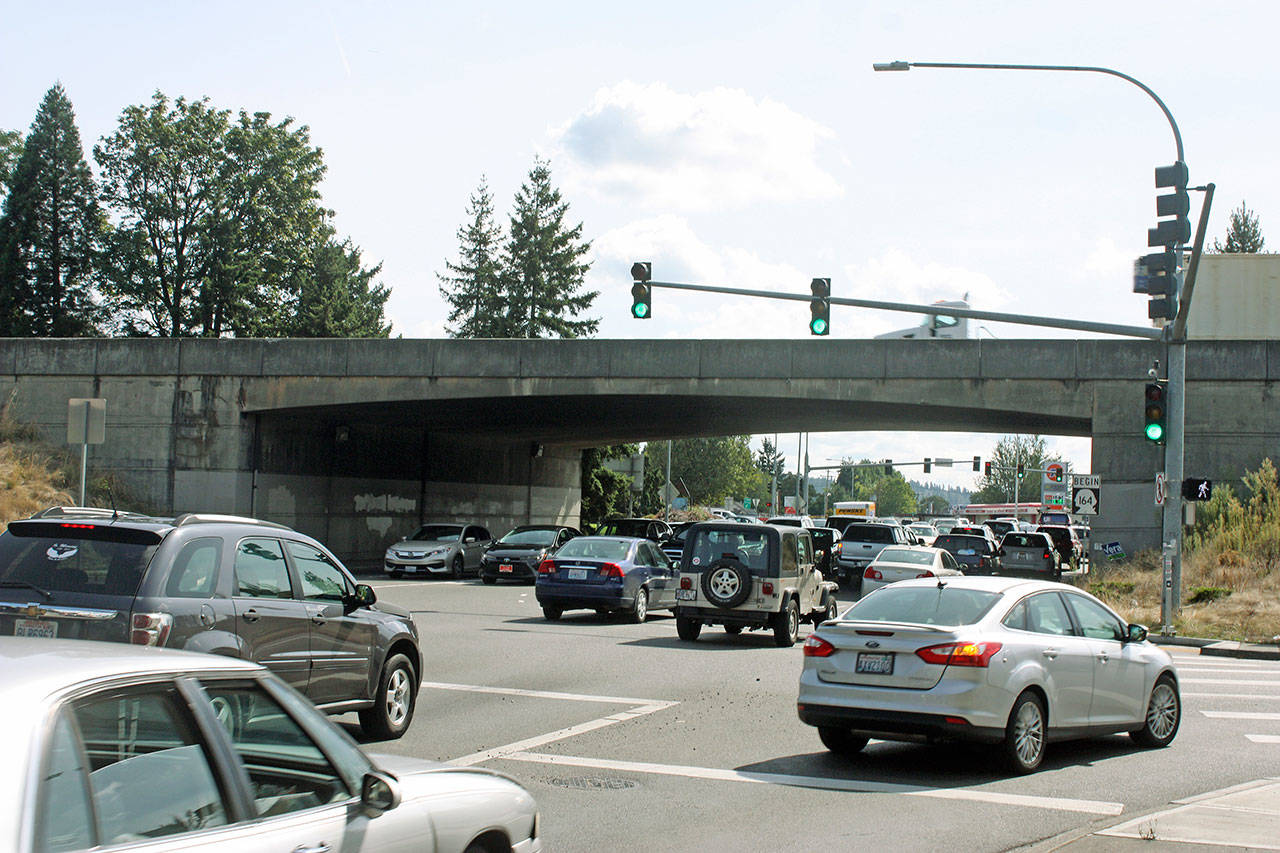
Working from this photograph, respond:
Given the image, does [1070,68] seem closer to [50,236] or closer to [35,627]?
[35,627]

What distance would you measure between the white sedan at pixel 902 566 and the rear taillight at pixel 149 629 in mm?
18788

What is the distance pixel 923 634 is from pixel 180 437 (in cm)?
3016

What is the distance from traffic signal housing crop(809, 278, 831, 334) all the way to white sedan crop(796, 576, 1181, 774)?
39.7 ft

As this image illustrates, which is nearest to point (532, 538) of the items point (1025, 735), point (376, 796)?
point (1025, 735)

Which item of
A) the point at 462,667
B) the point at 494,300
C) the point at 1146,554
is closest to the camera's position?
the point at 462,667

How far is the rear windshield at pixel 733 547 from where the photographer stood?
19109mm

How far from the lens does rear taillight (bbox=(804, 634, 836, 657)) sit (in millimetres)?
10172

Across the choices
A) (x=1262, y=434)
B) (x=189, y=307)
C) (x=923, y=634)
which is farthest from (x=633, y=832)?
(x=189, y=307)

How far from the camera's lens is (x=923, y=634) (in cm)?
973

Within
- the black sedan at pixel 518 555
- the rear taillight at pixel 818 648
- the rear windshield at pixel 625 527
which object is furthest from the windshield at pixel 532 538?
the rear taillight at pixel 818 648

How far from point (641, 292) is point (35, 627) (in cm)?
1639

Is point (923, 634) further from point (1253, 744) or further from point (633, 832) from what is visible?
→ point (1253, 744)

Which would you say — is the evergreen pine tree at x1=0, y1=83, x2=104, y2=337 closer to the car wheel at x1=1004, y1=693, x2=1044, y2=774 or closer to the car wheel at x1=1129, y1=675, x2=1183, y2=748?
the car wheel at x1=1129, y1=675, x2=1183, y2=748

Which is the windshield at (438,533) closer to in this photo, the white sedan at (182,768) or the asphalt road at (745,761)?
the asphalt road at (745,761)
